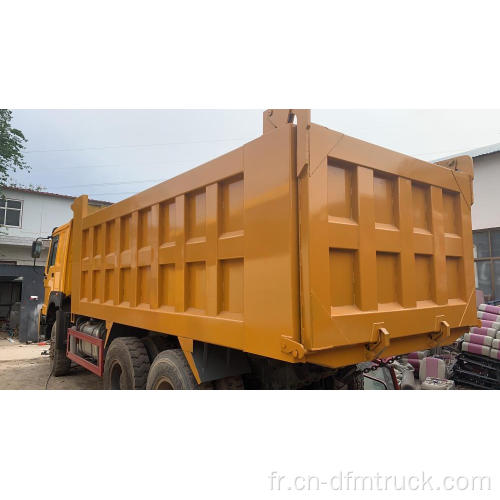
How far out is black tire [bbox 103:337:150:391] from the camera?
3769 millimetres

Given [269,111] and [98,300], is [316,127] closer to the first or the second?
[269,111]

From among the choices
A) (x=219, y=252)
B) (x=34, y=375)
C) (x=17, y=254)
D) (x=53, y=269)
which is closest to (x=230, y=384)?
(x=219, y=252)

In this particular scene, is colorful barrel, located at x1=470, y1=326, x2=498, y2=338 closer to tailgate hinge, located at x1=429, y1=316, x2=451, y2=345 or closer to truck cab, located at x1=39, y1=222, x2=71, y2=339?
tailgate hinge, located at x1=429, y1=316, x2=451, y2=345

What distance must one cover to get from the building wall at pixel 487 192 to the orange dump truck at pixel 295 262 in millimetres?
6648

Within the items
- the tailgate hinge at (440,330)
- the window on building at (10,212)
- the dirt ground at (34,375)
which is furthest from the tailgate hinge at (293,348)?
the window on building at (10,212)

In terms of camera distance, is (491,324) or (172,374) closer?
(172,374)

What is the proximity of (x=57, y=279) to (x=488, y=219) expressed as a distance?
974 centimetres

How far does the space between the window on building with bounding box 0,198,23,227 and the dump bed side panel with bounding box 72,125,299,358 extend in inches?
634

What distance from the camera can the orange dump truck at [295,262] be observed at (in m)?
2.12

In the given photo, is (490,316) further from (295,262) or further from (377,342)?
(295,262)

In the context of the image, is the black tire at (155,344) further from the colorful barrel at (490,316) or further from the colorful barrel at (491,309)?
the colorful barrel at (491,309)

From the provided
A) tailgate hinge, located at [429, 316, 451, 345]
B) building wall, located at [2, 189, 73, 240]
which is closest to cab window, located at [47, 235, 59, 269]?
tailgate hinge, located at [429, 316, 451, 345]

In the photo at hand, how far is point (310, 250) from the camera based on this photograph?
2.05m

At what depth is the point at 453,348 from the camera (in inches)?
273
